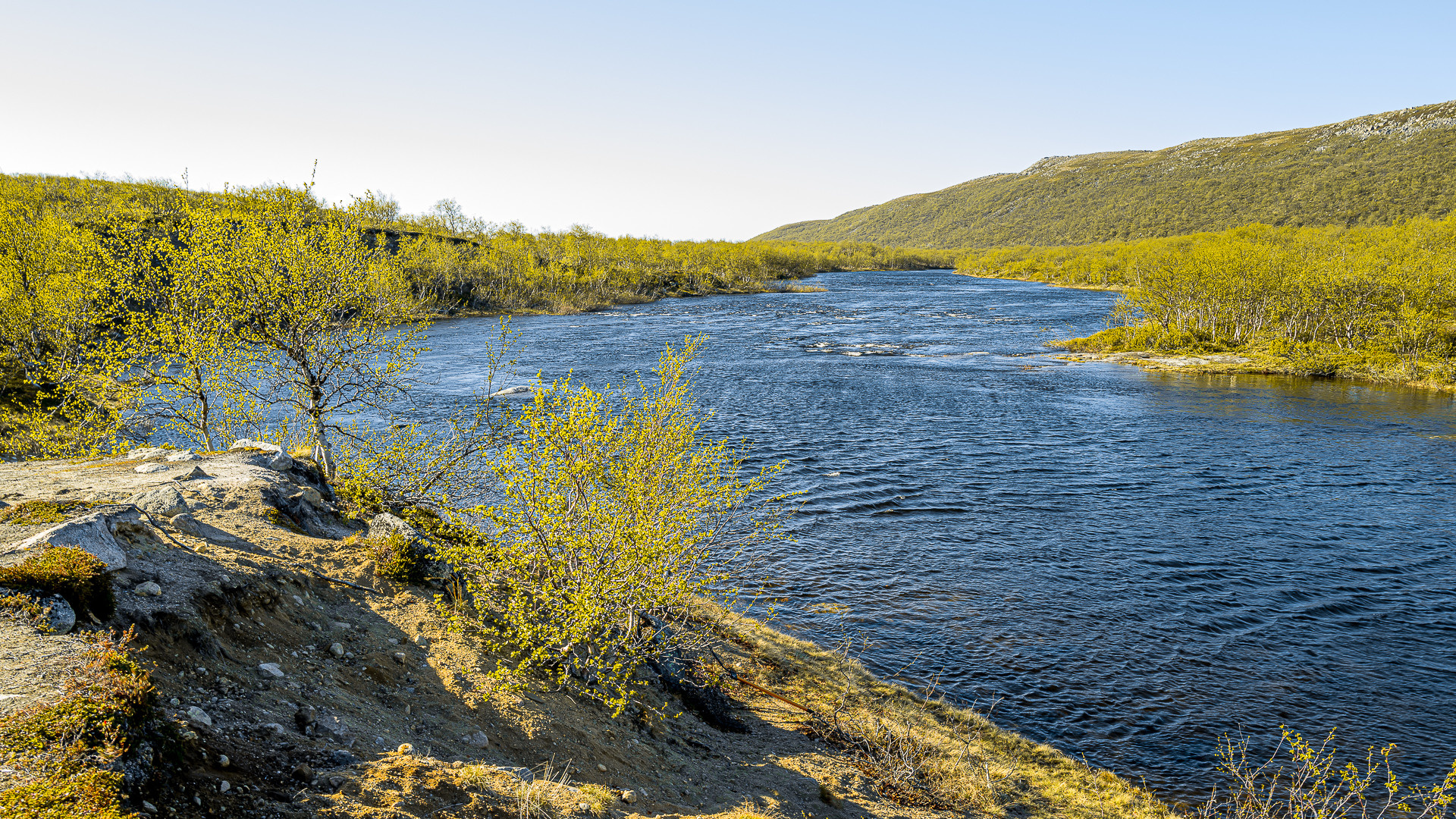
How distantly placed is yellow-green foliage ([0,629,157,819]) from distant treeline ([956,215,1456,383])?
64.4 metres

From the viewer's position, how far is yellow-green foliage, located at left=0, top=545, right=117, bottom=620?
754 cm

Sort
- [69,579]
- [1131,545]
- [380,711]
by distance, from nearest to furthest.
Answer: [69,579]
[380,711]
[1131,545]

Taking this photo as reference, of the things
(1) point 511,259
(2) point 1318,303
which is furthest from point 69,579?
(1) point 511,259

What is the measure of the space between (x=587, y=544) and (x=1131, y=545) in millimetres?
19567

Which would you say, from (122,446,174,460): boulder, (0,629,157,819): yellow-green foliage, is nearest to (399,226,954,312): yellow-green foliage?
(122,446,174,460): boulder

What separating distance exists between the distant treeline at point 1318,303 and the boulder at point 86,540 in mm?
64553

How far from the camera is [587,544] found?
1165 cm

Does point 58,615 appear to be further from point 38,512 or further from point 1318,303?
point 1318,303

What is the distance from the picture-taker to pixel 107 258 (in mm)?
24672

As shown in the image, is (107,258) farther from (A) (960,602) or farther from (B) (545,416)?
(A) (960,602)

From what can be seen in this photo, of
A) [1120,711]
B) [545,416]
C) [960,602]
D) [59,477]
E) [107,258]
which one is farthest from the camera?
[107,258]

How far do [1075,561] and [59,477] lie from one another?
2497 centimetres

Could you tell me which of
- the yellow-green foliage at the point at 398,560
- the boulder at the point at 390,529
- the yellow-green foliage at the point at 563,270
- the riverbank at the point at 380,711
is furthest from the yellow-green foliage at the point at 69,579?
the yellow-green foliage at the point at 563,270

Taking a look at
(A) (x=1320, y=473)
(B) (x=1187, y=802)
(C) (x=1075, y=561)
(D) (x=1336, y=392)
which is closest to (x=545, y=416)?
(B) (x=1187, y=802)
